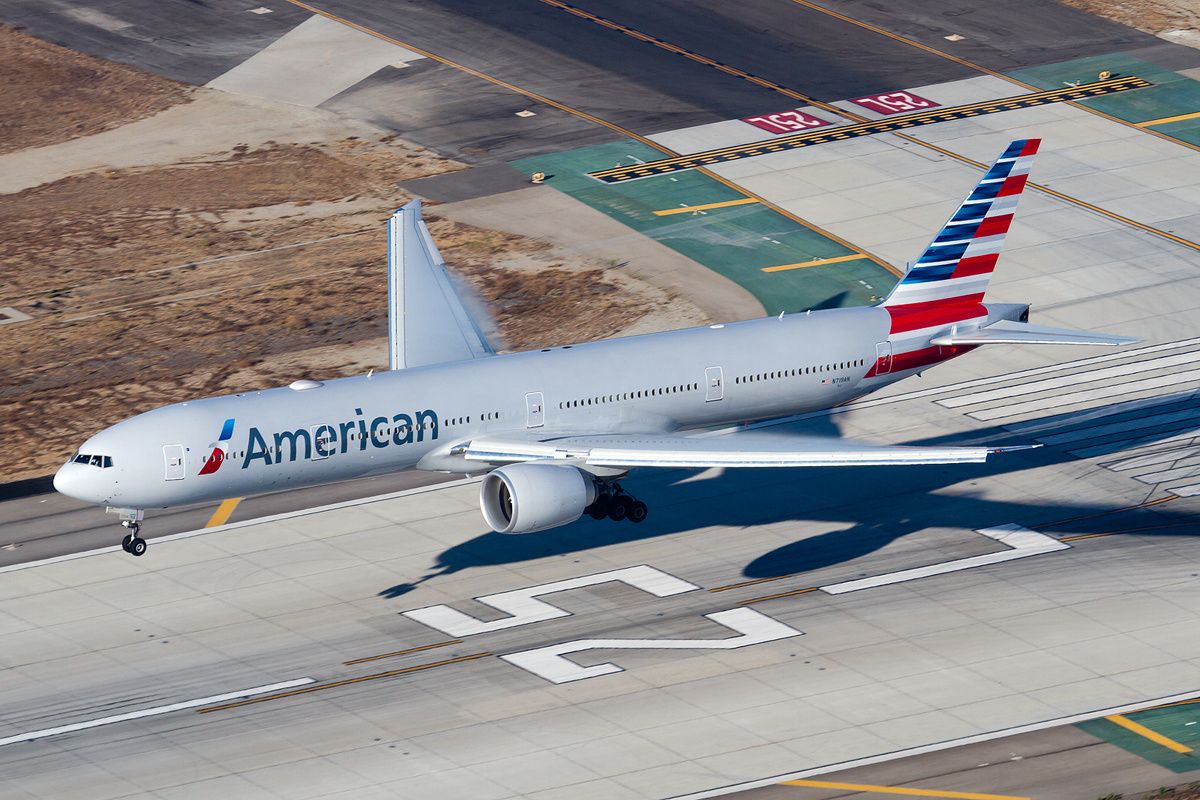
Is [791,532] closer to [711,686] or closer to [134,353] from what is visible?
[711,686]

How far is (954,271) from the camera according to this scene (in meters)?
62.2

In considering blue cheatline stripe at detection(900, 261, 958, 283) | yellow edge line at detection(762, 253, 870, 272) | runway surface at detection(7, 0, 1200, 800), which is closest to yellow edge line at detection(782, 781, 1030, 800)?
runway surface at detection(7, 0, 1200, 800)

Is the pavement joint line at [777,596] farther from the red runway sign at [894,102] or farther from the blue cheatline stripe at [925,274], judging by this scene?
the red runway sign at [894,102]

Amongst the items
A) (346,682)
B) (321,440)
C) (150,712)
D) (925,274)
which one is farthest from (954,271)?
(150,712)

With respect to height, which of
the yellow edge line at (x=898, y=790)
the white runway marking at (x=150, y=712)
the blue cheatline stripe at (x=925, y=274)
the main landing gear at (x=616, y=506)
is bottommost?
the white runway marking at (x=150, y=712)

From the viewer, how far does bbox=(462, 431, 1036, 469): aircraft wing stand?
54.0m

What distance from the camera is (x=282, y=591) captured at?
57.3m

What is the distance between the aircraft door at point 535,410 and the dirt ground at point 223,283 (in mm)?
16543

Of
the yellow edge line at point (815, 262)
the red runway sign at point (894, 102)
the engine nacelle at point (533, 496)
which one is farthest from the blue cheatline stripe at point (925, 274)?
the red runway sign at point (894, 102)

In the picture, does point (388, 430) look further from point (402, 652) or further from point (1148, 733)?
point (1148, 733)

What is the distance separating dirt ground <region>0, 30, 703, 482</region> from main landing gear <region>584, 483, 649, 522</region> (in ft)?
56.5

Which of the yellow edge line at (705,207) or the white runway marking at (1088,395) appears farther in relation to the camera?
the yellow edge line at (705,207)

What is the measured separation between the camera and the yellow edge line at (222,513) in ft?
204

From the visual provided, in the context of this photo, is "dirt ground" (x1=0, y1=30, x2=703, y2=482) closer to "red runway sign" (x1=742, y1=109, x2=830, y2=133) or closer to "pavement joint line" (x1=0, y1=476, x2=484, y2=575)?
"pavement joint line" (x1=0, y1=476, x2=484, y2=575)
